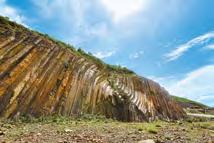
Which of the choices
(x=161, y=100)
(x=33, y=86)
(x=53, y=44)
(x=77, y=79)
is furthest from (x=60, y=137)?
(x=161, y=100)

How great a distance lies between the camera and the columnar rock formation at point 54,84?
2036cm

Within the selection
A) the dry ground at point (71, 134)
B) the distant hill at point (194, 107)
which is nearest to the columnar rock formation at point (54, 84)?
the dry ground at point (71, 134)

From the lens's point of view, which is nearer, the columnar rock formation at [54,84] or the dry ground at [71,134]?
the dry ground at [71,134]

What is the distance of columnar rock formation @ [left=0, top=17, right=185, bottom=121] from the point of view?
66.8 feet

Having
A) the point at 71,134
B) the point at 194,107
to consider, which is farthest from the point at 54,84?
the point at 194,107

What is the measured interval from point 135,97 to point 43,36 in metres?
6.85

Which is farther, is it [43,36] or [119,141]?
[43,36]

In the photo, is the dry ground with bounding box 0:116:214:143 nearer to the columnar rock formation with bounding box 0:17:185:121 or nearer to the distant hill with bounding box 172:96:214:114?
the columnar rock formation with bounding box 0:17:185:121

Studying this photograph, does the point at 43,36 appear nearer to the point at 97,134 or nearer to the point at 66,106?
the point at 66,106

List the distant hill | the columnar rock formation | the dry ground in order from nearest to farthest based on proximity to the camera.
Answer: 1. the dry ground
2. the columnar rock formation
3. the distant hill

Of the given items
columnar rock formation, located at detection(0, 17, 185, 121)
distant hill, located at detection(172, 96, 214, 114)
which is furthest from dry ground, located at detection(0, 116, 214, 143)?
distant hill, located at detection(172, 96, 214, 114)

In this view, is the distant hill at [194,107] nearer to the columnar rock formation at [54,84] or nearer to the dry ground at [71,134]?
the columnar rock formation at [54,84]

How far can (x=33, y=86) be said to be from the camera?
2116cm

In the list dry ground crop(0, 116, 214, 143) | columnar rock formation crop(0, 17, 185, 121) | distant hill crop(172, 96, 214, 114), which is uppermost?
distant hill crop(172, 96, 214, 114)
